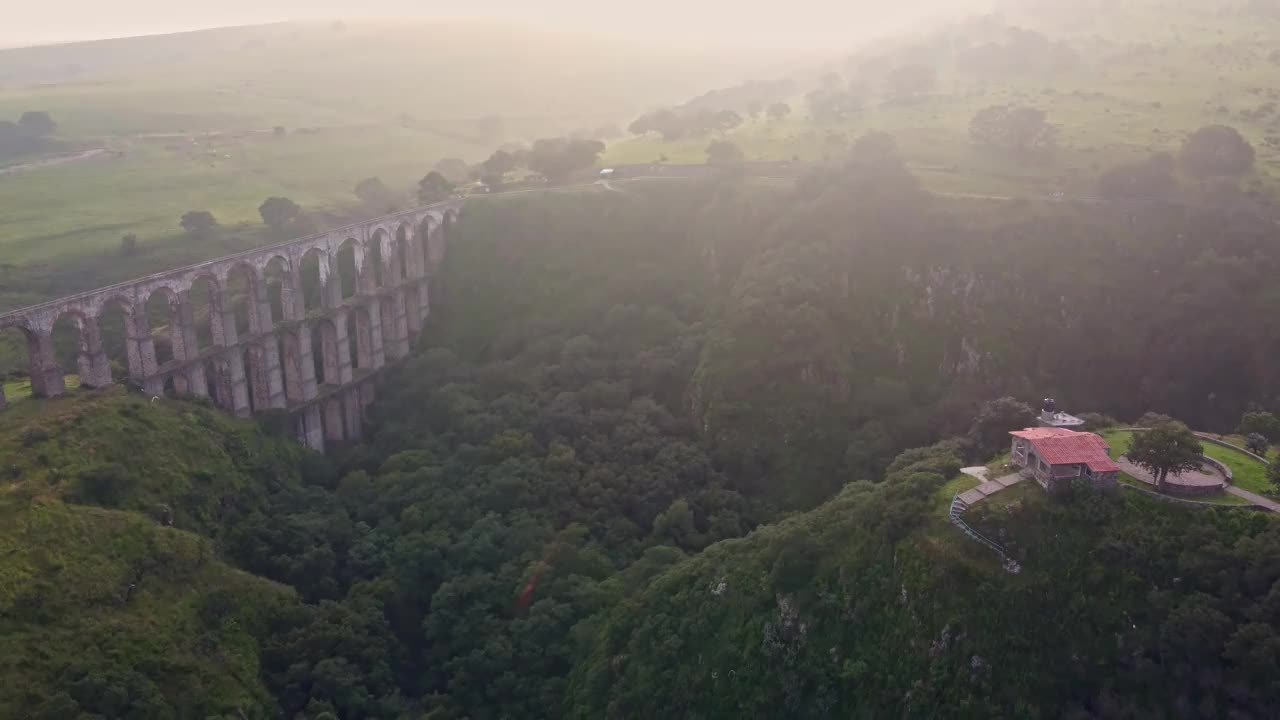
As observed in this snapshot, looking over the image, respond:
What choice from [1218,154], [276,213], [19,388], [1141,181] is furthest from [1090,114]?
[19,388]

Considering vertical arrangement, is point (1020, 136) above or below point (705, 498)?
above

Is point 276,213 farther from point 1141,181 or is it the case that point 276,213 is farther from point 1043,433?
point 1141,181

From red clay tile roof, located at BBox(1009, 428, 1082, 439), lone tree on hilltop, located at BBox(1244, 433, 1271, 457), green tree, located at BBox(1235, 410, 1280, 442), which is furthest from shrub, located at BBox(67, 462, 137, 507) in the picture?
green tree, located at BBox(1235, 410, 1280, 442)

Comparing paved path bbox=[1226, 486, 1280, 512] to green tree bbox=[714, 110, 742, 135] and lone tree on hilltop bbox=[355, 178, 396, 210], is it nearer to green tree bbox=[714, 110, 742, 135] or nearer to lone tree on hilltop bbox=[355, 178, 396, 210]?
green tree bbox=[714, 110, 742, 135]

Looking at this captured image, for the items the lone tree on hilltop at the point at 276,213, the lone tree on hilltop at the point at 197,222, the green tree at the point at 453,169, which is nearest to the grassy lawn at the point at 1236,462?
the lone tree on hilltop at the point at 276,213

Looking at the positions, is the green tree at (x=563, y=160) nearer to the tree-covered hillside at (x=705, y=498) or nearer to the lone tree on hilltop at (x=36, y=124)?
the tree-covered hillside at (x=705, y=498)

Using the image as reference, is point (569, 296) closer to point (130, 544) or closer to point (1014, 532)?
point (130, 544)
